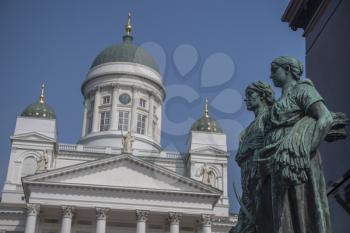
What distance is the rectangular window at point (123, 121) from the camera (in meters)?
55.0

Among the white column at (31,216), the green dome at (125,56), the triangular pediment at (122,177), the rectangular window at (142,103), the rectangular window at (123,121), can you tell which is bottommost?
the white column at (31,216)

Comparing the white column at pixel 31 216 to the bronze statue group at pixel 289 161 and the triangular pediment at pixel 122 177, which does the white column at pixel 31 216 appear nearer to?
the triangular pediment at pixel 122 177

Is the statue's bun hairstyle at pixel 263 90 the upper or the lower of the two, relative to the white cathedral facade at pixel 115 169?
lower

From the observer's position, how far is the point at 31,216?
3916 centimetres

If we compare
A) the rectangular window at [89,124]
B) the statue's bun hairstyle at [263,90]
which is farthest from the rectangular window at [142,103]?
the statue's bun hairstyle at [263,90]

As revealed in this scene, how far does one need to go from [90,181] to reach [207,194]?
8608 mm

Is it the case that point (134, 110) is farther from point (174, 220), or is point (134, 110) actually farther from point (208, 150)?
point (174, 220)

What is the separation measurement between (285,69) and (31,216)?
3747 centimetres

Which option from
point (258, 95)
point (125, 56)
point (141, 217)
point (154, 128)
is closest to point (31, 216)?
point (141, 217)

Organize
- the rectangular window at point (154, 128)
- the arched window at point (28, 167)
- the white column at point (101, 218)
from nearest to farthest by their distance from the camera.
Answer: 1. the white column at point (101, 218)
2. the arched window at point (28, 167)
3. the rectangular window at point (154, 128)

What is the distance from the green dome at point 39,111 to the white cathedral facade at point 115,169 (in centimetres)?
9

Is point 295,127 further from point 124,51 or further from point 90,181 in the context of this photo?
point 124,51

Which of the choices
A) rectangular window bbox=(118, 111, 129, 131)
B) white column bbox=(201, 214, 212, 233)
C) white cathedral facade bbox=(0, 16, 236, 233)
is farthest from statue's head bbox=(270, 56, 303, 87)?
rectangular window bbox=(118, 111, 129, 131)

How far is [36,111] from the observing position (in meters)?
51.7
